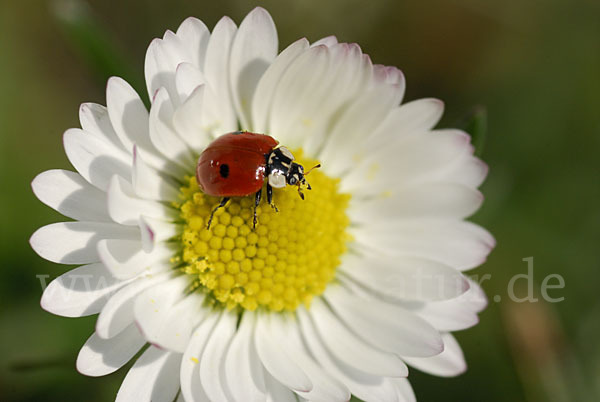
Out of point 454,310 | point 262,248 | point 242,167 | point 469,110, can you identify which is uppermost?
point 469,110

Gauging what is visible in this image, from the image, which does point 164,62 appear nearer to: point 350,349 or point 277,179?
point 277,179

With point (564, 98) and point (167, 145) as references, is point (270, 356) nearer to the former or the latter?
point (167, 145)

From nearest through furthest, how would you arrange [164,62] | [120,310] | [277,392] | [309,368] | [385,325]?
1. [120,310]
2. [164,62]
3. [277,392]
4. [309,368]
5. [385,325]

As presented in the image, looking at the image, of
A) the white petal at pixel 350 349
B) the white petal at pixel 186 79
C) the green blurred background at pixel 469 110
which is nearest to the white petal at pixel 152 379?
the white petal at pixel 350 349

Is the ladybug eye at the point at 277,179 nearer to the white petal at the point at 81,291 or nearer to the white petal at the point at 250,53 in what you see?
the white petal at the point at 250,53

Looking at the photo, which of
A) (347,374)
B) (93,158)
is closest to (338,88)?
(93,158)

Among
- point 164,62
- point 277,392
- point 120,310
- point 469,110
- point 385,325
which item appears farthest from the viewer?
point 469,110

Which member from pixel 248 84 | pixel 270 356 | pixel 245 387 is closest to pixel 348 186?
pixel 248 84

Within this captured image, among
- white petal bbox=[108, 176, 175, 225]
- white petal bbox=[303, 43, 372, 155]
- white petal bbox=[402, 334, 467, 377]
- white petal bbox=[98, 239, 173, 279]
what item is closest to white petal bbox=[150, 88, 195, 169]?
white petal bbox=[108, 176, 175, 225]
